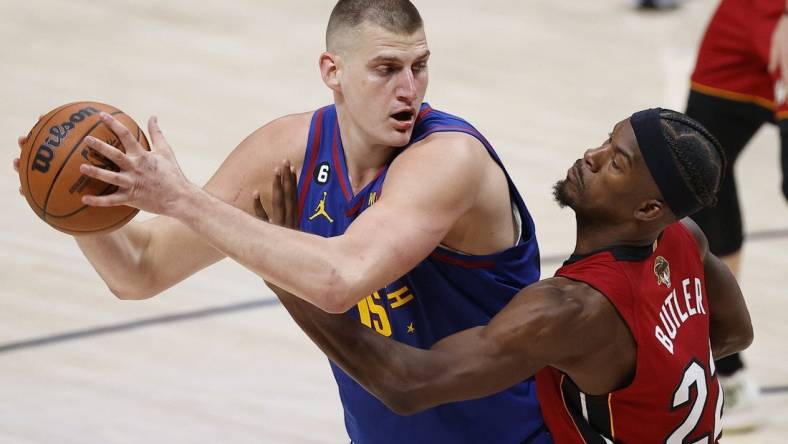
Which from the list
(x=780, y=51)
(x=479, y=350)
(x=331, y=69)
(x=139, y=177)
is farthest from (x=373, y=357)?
(x=780, y=51)

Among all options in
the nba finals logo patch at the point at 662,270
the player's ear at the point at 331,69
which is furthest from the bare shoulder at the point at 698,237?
the player's ear at the point at 331,69

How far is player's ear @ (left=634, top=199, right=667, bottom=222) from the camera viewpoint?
3496 millimetres

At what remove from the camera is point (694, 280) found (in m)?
3.71

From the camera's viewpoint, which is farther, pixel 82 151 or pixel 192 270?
→ pixel 192 270

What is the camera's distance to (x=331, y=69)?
3.75 metres

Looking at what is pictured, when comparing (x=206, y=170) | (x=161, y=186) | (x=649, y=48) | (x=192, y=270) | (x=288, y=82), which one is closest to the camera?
(x=161, y=186)

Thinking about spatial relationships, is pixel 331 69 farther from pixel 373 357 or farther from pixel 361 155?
pixel 373 357

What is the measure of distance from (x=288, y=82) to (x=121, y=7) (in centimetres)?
222

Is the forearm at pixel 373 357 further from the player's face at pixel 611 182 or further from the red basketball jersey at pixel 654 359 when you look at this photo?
the player's face at pixel 611 182

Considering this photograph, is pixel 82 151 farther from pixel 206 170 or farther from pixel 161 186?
pixel 206 170

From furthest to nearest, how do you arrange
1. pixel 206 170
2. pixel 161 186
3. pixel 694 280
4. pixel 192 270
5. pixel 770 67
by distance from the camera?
1. pixel 206 170
2. pixel 770 67
3. pixel 192 270
4. pixel 694 280
5. pixel 161 186

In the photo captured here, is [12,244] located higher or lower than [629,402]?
higher

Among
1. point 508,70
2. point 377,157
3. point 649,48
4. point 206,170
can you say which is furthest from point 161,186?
point 649,48

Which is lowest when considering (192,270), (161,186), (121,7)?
(192,270)
